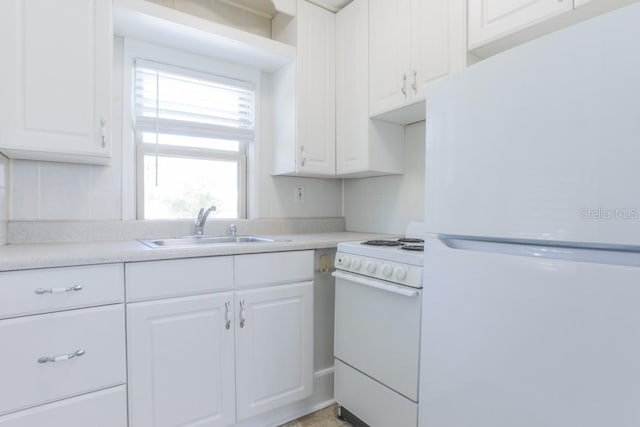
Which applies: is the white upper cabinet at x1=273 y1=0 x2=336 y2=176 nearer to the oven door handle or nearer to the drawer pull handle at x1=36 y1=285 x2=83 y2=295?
the oven door handle

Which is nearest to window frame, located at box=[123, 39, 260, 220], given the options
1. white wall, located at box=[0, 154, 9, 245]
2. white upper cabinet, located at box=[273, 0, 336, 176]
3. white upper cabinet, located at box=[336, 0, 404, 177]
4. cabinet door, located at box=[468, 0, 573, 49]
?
white upper cabinet, located at box=[273, 0, 336, 176]

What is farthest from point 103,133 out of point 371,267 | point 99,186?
point 371,267

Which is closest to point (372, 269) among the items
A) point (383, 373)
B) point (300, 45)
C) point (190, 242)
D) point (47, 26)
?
point (383, 373)

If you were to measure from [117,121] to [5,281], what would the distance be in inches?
41.9

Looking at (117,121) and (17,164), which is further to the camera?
(117,121)

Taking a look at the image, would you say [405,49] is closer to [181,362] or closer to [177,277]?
[177,277]

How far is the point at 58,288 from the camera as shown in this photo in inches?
47.1

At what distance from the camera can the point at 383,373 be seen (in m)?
1.48

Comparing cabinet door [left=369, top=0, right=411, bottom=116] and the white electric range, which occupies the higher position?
cabinet door [left=369, top=0, right=411, bottom=116]

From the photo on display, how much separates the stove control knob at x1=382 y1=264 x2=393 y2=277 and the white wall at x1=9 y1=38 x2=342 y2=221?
44.5 inches

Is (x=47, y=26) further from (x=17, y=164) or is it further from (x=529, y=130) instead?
(x=529, y=130)

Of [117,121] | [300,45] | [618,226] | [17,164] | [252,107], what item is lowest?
[618,226]

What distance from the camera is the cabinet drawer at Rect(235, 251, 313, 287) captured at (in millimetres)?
1586

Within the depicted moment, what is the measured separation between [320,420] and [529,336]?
1299 mm
